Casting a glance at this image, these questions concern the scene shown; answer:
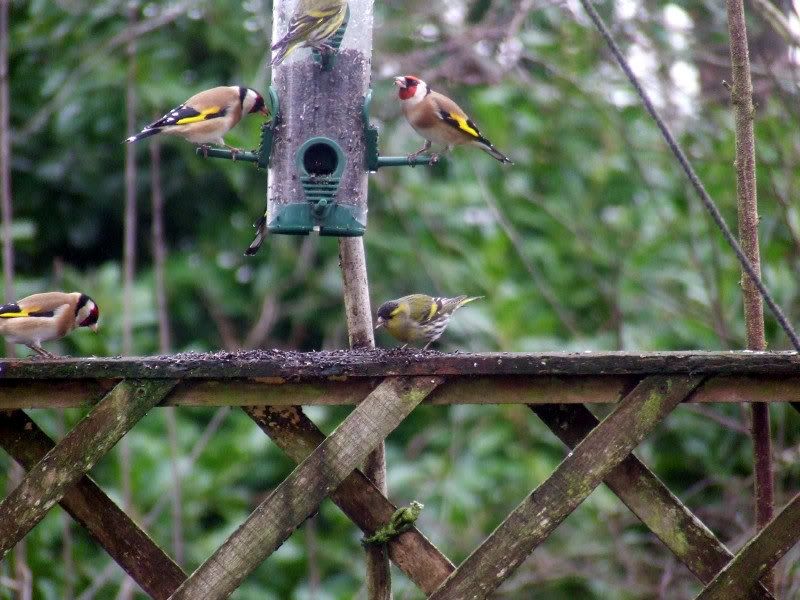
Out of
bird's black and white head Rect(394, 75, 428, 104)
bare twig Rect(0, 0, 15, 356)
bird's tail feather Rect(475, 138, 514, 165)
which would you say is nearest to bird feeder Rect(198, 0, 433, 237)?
bare twig Rect(0, 0, 15, 356)

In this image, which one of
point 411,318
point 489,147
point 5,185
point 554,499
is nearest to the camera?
point 554,499

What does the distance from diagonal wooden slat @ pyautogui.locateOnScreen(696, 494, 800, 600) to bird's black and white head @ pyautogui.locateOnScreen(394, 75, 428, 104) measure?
127 inches

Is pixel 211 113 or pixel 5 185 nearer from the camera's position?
pixel 5 185

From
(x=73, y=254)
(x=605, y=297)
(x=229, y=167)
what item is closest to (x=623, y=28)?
(x=605, y=297)

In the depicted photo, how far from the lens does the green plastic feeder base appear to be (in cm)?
426

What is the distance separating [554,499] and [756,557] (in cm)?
53

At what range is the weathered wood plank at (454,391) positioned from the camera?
122 inches

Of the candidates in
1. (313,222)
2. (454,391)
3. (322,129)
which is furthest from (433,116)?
(454,391)

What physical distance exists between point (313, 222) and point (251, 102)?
1.31 meters

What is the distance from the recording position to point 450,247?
788cm

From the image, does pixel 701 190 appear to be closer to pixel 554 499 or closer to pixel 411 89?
pixel 554 499

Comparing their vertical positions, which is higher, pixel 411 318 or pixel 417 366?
pixel 417 366

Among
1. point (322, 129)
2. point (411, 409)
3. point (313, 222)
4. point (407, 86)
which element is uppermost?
point (407, 86)

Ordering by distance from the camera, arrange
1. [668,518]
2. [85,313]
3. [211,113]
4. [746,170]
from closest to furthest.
Answer: [668,518]
[746,170]
[85,313]
[211,113]
